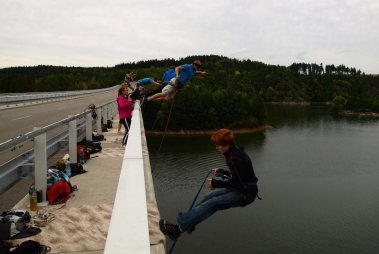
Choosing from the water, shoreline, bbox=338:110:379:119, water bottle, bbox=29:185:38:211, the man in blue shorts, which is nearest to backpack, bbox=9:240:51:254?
water bottle, bbox=29:185:38:211

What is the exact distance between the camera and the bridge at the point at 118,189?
1.94 meters

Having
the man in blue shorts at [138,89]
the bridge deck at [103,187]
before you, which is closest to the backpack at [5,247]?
the bridge deck at [103,187]

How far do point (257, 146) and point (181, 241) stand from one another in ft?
145

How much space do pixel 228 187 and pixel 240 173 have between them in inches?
10.2

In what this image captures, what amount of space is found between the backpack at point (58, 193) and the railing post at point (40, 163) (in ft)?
0.31

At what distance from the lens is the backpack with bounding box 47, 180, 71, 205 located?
516cm

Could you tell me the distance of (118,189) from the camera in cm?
261

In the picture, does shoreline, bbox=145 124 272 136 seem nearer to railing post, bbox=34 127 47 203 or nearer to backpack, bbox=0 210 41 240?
railing post, bbox=34 127 47 203

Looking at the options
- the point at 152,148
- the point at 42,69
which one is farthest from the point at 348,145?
the point at 42,69

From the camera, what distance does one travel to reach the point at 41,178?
5.11m

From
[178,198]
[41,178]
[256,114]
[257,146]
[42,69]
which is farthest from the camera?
[42,69]

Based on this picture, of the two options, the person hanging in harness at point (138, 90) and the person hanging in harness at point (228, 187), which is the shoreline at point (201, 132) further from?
the person hanging in harness at point (228, 187)

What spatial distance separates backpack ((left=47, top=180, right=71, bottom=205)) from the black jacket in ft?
7.32

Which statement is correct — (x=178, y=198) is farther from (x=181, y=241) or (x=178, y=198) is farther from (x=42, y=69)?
(x=42, y=69)
